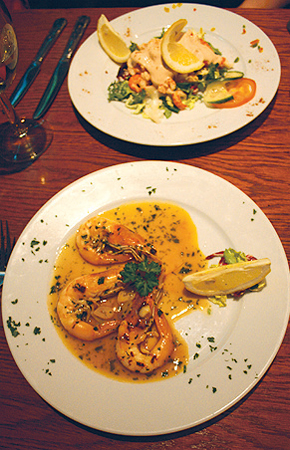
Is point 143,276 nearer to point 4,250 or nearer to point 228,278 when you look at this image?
point 228,278

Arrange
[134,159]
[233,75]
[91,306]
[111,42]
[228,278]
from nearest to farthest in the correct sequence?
[228,278] → [91,306] → [134,159] → [233,75] → [111,42]

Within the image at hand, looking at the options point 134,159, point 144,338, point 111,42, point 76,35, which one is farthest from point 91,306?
point 76,35

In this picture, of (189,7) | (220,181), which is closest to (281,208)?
(220,181)

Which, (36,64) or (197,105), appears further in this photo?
(36,64)

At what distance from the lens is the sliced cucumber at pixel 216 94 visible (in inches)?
78.1

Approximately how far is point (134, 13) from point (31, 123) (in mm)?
→ 1193

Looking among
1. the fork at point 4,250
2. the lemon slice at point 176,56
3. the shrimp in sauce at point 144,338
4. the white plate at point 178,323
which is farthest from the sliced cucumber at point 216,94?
the fork at point 4,250

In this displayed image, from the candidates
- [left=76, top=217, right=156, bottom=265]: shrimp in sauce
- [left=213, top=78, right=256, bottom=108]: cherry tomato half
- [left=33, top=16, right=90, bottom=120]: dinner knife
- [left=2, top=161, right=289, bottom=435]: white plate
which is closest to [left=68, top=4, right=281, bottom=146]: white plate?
[left=213, top=78, right=256, bottom=108]: cherry tomato half

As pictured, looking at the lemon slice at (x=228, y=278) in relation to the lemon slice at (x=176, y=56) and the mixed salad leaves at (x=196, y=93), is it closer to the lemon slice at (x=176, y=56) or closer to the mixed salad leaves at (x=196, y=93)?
the mixed salad leaves at (x=196, y=93)

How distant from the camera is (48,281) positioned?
1589mm

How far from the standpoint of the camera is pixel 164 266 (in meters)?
1.65

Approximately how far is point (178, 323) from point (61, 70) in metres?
1.90

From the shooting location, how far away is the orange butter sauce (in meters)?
1.38

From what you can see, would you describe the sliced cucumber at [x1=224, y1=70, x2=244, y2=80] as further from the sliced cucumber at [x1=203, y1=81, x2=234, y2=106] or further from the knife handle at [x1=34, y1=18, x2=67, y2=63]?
the knife handle at [x1=34, y1=18, x2=67, y2=63]
